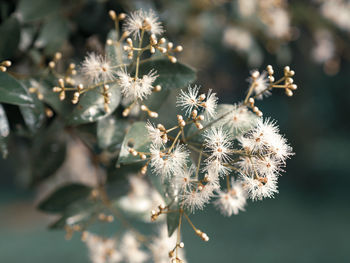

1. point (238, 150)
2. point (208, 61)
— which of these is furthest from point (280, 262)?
point (238, 150)

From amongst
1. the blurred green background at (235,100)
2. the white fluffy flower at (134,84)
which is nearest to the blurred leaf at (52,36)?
the blurred green background at (235,100)

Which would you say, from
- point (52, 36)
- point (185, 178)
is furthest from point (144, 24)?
point (52, 36)

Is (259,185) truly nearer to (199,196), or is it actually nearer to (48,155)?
(199,196)

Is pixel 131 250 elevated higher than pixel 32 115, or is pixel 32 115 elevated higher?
pixel 32 115

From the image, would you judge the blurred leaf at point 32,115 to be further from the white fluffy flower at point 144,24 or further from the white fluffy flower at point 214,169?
the white fluffy flower at point 214,169

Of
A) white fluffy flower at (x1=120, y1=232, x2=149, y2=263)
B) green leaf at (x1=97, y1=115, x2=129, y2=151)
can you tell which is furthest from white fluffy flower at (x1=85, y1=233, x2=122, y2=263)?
green leaf at (x1=97, y1=115, x2=129, y2=151)

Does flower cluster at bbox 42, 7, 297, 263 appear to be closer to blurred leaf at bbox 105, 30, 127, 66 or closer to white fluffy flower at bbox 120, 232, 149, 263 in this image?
blurred leaf at bbox 105, 30, 127, 66

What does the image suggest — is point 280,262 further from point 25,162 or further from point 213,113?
point 213,113
